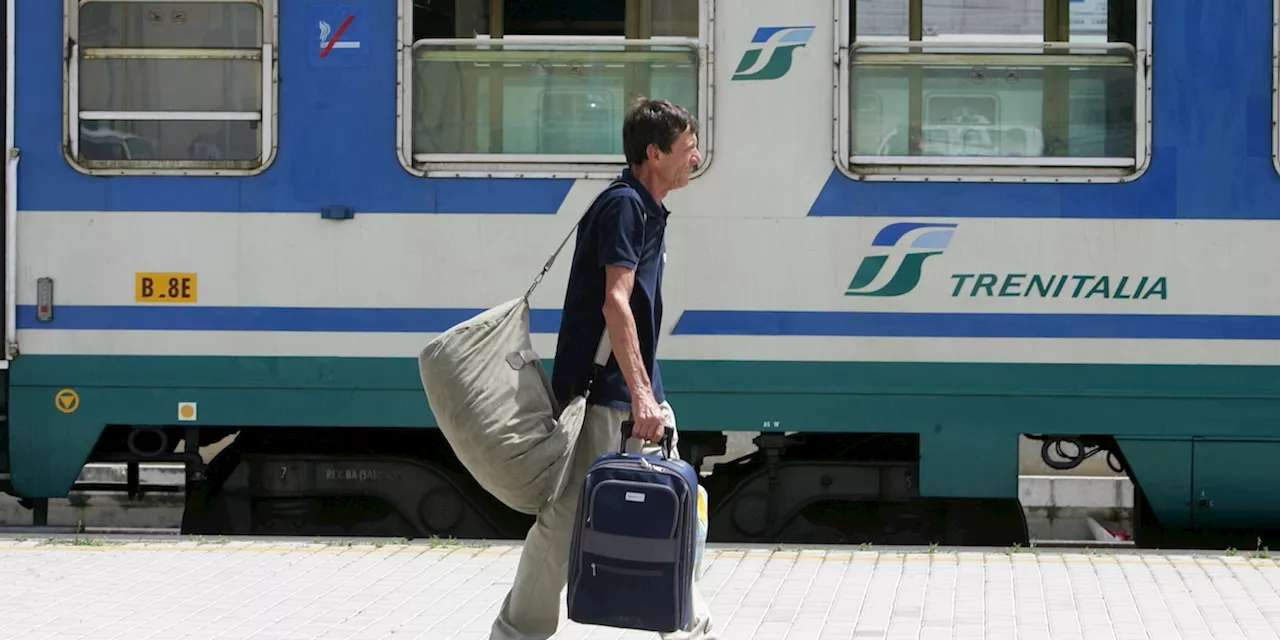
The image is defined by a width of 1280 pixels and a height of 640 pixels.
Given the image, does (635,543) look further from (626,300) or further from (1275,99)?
(1275,99)

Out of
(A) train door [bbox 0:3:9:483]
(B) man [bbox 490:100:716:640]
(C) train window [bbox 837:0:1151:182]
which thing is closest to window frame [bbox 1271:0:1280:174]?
(C) train window [bbox 837:0:1151:182]

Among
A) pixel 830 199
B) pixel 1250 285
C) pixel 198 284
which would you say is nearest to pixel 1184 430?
pixel 1250 285

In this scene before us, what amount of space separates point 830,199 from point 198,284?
2.82 m

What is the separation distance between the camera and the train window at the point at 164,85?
7.48 m

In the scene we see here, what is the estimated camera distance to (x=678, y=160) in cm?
462

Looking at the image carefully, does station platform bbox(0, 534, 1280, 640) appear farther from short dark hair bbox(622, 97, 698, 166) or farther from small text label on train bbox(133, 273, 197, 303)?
short dark hair bbox(622, 97, 698, 166)

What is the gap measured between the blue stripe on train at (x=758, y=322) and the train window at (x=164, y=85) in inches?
26.5

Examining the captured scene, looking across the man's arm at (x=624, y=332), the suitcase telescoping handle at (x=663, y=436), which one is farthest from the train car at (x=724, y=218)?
the man's arm at (x=624, y=332)

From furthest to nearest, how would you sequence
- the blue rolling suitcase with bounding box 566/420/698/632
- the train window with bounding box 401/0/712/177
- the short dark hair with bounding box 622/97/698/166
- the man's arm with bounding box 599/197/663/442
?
1. the train window with bounding box 401/0/712/177
2. the short dark hair with bounding box 622/97/698/166
3. the man's arm with bounding box 599/197/663/442
4. the blue rolling suitcase with bounding box 566/420/698/632

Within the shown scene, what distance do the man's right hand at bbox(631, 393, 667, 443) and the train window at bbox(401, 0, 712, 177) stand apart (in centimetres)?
309

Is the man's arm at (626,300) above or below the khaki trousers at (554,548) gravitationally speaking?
above

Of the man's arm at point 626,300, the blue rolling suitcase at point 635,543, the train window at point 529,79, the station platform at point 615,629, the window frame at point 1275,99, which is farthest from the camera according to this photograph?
the train window at point 529,79

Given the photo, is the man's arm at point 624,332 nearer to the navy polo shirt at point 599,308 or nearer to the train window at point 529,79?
the navy polo shirt at point 599,308

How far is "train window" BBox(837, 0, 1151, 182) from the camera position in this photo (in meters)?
7.32
